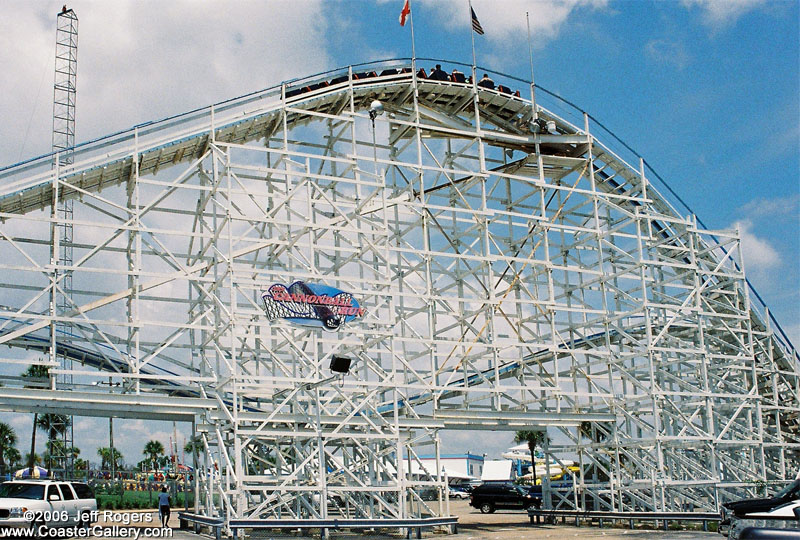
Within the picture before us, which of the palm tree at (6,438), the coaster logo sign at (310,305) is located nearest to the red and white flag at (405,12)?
→ the coaster logo sign at (310,305)

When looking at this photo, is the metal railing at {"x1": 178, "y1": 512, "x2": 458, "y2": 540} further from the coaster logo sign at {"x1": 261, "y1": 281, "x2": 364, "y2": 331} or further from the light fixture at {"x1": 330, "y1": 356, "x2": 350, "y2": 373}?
the coaster logo sign at {"x1": 261, "y1": 281, "x2": 364, "y2": 331}

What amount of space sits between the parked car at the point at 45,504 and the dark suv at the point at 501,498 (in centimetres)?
2479

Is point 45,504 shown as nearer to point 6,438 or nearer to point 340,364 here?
point 340,364

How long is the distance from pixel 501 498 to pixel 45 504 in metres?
27.6

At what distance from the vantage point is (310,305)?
27.3m

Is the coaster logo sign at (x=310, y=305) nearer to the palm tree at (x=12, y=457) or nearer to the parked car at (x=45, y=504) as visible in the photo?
the parked car at (x=45, y=504)

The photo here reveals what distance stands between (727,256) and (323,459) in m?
21.2

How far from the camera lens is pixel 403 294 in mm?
30516

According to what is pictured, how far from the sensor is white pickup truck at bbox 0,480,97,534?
21.9 metres

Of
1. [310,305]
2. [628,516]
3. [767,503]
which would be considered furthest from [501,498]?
[767,503]

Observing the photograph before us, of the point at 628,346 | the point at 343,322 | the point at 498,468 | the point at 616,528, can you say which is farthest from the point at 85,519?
the point at 498,468

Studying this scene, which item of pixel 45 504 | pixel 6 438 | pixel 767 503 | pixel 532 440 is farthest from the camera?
pixel 532 440

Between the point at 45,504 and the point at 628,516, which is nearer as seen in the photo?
the point at 45,504

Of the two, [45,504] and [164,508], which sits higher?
[45,504]
